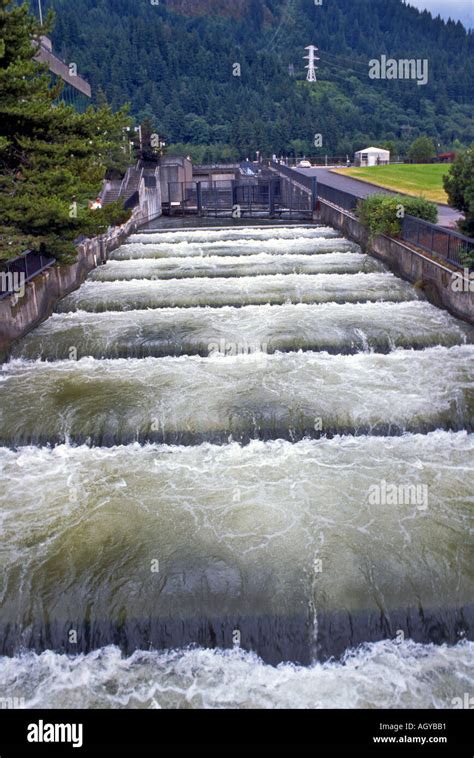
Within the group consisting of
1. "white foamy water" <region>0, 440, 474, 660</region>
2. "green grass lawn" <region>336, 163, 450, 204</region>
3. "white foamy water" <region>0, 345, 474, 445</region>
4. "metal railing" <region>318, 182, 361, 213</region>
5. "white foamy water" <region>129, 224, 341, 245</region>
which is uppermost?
"green grass lawn" <region>336, 163, 450, 204</region>

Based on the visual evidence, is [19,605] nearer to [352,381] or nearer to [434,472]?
[434,472]

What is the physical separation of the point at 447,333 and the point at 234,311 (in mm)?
6534

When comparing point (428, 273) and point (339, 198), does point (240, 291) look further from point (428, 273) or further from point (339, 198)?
point (339, 198)

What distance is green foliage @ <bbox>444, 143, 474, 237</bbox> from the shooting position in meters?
18.6

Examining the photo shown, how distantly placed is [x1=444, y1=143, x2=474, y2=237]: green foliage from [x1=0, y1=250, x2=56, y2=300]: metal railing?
12715 mm

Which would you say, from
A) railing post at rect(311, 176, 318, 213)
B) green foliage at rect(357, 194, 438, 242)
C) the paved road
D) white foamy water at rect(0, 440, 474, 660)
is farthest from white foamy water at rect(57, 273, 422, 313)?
railing post at rect(311, 176, 318, 213)

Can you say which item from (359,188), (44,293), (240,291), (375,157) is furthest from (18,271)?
(375,157)

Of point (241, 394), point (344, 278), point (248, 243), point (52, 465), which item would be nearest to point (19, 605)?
point (52, 465)

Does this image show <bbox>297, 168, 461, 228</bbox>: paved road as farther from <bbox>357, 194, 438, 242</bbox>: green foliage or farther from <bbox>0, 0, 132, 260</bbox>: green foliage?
<bbox>0, 0, 132, 260</bbox>: green foliage

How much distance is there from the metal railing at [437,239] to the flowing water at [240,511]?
→ 6.38ft

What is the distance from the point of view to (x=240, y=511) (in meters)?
11.0

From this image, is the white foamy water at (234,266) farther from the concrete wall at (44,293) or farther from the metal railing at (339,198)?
the metal railing at (339,198)

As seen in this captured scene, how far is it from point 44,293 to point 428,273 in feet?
40.7

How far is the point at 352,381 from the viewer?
51.4 ft
